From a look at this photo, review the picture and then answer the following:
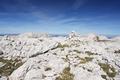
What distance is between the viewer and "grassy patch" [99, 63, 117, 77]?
124 ft

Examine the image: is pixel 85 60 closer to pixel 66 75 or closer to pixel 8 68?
pixel 66 75

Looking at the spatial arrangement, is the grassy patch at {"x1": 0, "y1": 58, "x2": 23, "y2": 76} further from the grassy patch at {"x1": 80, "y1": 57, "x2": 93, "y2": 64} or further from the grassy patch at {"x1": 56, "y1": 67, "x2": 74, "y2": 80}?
the grassy patch at {"x1": 80, "y1": 57, "x2": 93, "y2": 64}

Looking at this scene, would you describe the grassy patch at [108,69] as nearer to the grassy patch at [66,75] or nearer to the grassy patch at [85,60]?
the grassy patch at [85,60]

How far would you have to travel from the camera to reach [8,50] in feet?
311

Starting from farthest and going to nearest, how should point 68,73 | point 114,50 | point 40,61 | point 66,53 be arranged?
1. point 114,50
2. point 66,53
3. point 40,61
4. point 68,73

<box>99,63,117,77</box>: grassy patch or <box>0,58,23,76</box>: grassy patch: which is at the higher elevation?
<box>99,63,117,77</box>: grassy patch

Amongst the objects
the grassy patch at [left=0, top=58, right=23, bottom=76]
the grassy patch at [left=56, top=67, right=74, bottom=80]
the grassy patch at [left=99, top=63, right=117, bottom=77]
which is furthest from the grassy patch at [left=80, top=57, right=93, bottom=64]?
the grassy patch at [left=0, top=58, right=23, bottom=76]

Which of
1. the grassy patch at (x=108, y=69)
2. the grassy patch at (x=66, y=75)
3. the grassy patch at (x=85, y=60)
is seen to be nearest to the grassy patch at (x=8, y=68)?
the grassy patch at (x=66, y=75)

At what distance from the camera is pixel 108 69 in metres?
39.6

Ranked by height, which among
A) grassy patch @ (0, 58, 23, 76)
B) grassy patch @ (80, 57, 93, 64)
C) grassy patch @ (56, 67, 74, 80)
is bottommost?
grassy patch @ (0, 58, 23, 76)

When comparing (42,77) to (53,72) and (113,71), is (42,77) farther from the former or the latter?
(113,71)

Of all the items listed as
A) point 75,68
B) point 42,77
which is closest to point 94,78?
point 75,68

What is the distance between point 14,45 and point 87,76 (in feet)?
252

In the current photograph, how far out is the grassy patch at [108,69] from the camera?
3792 cm
